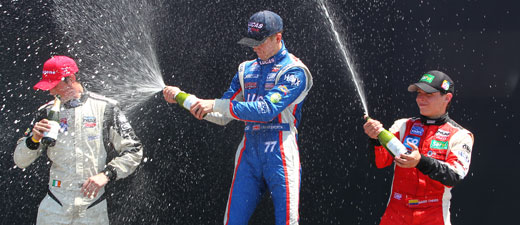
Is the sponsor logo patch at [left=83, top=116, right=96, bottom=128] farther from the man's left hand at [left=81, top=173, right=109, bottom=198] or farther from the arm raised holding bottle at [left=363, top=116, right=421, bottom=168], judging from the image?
the arm raised holding bottle at [left=363, top=116, right=421, bottom=168]

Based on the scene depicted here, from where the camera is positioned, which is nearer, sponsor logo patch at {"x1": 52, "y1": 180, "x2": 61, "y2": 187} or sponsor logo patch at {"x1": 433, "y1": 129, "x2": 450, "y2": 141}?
sponsor logo patch at {"x1": 433, "y1": 129, "x2": 450, "y2": 141}

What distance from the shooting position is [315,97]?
4.64 m

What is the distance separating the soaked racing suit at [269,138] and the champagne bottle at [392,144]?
598 mm

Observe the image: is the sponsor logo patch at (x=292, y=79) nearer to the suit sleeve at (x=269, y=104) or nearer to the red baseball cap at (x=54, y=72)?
the suit sleeve at (x=269, y=104)

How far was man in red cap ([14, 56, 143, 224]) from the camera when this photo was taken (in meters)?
3.53

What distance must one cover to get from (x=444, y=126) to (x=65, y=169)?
228 centimetres

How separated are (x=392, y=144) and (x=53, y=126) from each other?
6.44ft

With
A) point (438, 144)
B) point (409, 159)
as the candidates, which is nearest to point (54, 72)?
point (409, 159)

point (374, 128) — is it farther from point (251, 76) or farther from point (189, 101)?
point (189, 101)

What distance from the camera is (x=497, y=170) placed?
14.0 feet

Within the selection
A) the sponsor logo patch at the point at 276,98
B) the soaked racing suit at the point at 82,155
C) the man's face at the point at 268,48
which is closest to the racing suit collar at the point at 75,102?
the soaked racing suit at the point at 82,155

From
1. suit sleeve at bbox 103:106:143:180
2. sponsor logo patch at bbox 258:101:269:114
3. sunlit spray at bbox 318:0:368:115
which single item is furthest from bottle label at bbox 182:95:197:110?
sunlit spray at bbox 318:0:368:115

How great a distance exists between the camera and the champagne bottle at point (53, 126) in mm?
3363

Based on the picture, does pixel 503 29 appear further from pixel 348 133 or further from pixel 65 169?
pixel 65 169
